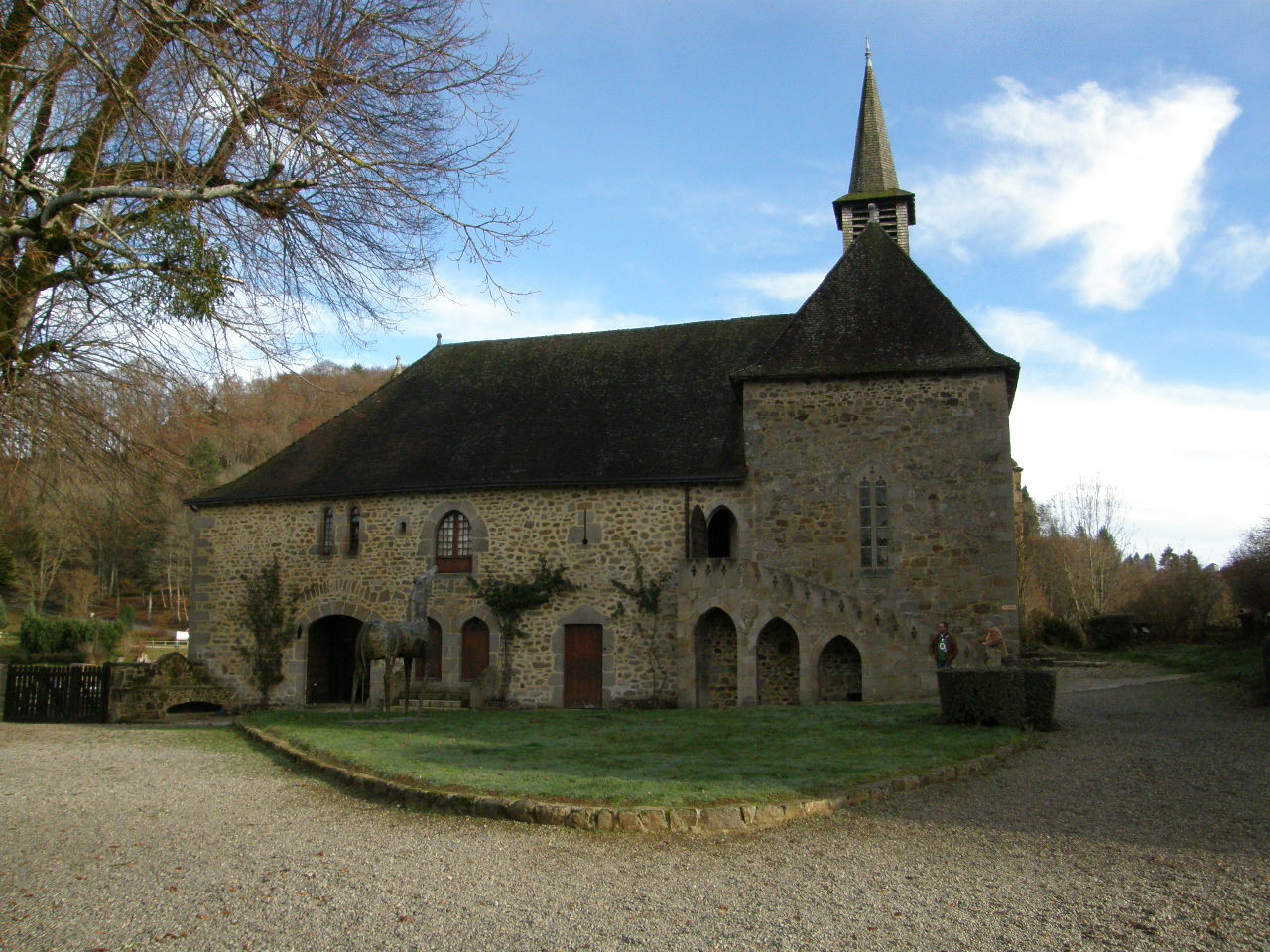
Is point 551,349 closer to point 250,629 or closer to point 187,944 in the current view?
point 250,629

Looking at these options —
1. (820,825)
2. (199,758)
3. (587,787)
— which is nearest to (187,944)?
(587,787)

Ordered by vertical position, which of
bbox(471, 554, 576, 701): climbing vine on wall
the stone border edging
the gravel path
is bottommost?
the gravel path

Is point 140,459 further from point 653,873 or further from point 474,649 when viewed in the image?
point 474,649

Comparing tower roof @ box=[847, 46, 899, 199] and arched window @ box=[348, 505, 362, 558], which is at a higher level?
tower roof @ box=[847, 46, 899, 199]

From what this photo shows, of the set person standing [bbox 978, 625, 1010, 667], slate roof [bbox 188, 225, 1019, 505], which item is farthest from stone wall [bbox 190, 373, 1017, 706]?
person standing [bbox 978, 625, 1010, 667]

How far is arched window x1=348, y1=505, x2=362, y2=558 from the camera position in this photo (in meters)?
20.6

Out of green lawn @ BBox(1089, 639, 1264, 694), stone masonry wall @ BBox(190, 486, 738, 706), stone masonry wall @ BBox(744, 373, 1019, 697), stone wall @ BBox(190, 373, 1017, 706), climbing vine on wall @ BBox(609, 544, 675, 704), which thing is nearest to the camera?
green lawn @ BBox(1089, 639, 1264, 694)

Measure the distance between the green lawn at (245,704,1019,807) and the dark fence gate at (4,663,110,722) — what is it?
505cm

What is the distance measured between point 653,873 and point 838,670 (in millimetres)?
11884

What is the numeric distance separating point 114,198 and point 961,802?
28.6 ft

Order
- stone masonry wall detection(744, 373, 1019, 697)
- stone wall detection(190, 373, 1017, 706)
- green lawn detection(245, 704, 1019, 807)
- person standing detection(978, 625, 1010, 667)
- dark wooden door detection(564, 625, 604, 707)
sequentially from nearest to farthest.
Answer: green lawn detection(245, 704, 1019, 807), person standing detection(978, 625, 1010, 667), stone wall detection(190, 373, 1017, 706), stone masonry wall detection(744, 373, 1019, 697), dark wooden door detection(564, 625, 604, 707)

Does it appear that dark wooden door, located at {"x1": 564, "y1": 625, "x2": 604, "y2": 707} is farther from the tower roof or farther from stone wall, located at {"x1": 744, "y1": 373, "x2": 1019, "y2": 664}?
the tower roof

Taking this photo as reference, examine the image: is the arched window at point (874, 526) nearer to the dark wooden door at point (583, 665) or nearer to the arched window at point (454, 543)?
the dark wooden door at point (583, 665)

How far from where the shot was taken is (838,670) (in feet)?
57.6
